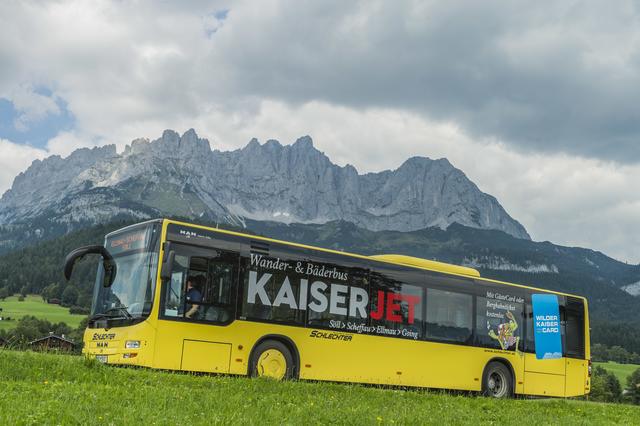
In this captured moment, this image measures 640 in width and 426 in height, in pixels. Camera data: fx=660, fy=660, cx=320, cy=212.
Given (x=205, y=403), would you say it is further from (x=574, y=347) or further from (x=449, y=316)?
(x=574, y=347)

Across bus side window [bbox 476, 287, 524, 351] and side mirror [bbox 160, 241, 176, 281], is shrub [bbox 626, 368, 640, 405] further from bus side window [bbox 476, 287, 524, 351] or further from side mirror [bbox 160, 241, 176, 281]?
side mirror [bbox 160, 241, 176, 281]

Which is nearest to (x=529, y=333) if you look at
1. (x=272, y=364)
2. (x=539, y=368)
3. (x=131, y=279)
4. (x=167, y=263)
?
(x=539, y=368)

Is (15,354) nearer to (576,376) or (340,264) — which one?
(340,264)

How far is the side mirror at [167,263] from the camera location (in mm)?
15734

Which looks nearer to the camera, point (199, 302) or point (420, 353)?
point (199, 302)

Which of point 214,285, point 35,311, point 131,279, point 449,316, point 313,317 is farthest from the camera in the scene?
point 35,311

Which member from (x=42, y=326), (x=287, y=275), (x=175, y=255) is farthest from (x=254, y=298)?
(x=42, y=326)

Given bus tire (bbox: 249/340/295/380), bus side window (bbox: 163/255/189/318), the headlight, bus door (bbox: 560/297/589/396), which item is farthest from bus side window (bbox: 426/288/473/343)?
the headlight

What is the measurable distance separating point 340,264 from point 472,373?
6471 mm

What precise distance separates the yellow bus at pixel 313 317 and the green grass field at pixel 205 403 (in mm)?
1899

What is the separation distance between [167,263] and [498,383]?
520 inches

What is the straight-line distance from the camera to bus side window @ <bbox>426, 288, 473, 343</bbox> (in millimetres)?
21359

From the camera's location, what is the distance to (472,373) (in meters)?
22.2

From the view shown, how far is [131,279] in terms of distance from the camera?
16562 mm
